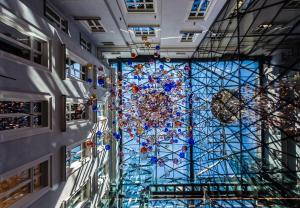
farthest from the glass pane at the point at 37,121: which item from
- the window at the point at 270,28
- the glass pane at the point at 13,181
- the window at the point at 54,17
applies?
the window at the point at 270,28

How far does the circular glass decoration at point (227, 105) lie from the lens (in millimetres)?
9173

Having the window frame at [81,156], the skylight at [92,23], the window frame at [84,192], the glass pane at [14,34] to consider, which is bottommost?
the window frame at [84,192]

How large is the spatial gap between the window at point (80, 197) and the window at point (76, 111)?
3.09 meters

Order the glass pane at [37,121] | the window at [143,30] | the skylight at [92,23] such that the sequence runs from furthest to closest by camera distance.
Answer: the window at [143,30]
the skylight at [92,23]
the glass pane at [37,121]

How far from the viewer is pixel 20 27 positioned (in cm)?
637

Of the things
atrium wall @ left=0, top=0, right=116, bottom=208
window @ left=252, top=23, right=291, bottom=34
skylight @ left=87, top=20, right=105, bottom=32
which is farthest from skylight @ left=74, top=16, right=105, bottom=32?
window @ left=252, top=23, right=291, bottom=34

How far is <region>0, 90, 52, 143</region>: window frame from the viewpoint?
18.0 feet

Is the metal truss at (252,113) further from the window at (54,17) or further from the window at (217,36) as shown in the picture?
the window at (54,17)

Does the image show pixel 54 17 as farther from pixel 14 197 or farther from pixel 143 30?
pixel 14 197

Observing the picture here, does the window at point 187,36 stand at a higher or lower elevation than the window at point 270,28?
higher

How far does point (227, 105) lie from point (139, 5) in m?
5.61

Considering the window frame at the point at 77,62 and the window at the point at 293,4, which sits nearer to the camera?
the window at the point at 293,4

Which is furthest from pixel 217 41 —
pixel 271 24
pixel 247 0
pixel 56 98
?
pixel 56 98

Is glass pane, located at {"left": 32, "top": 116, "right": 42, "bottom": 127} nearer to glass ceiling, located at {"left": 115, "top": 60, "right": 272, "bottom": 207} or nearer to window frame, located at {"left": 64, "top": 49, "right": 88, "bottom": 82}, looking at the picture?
window frame, located at {"left": 64, "top": 49, "right": 88, "bottom": 82}
